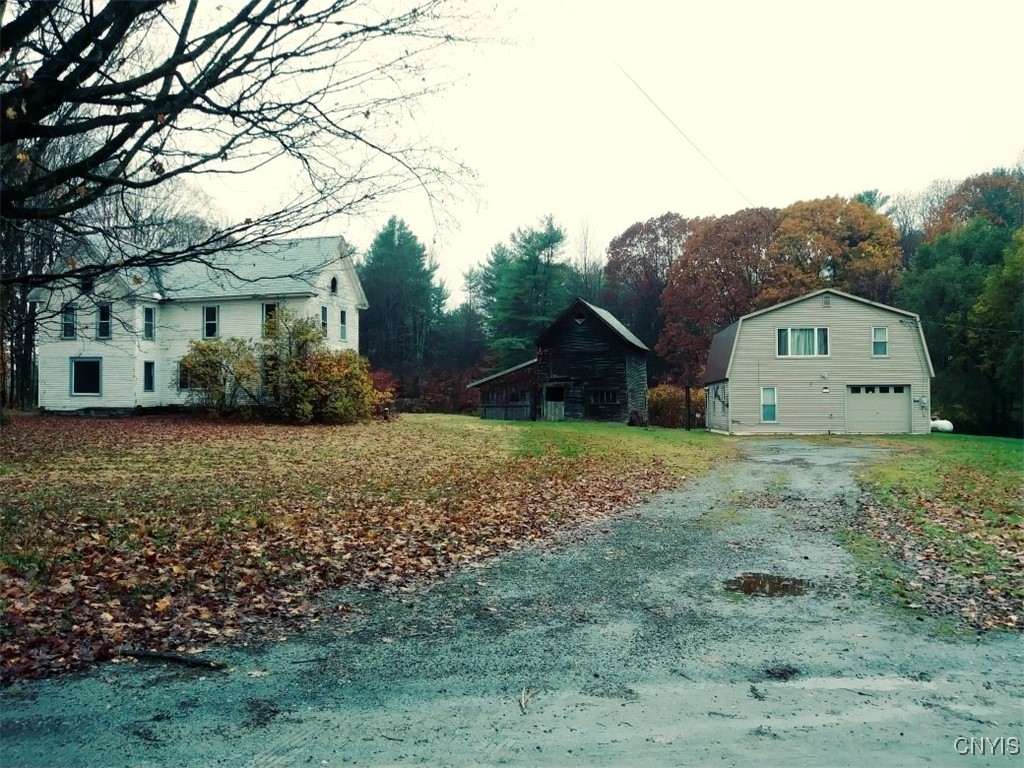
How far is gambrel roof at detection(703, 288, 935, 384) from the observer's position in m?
33.3

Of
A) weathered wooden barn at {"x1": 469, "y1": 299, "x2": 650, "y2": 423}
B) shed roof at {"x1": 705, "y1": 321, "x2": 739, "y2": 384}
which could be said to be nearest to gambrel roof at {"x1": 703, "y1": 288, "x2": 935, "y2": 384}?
shed roof at {"x1": 705, "y1": 321, "x2": 739, "y2": 384}

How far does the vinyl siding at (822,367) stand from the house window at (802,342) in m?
0.19

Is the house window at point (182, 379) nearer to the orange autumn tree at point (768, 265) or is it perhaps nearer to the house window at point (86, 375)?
the house window at point (86, 375)

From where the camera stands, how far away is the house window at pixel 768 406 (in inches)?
1340

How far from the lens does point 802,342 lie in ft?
111

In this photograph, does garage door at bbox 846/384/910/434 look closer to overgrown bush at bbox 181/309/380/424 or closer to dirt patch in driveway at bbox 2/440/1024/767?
overgrown bush at bbox 181/309/380/424

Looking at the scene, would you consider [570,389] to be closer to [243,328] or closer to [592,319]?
[592,319]

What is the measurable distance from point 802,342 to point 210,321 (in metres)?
25.1

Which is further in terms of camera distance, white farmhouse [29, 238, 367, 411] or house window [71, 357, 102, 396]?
house window [71, 357, 102, 396]

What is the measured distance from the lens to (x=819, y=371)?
110ft

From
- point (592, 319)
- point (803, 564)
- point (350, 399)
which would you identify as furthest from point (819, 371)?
point (803, 564)

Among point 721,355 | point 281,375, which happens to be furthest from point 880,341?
point 281,375

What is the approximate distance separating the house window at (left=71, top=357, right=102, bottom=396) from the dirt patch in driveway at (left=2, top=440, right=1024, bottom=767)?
102ft

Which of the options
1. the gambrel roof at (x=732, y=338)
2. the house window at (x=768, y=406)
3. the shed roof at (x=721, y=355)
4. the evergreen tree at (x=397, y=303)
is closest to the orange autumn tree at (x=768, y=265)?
the shed roof at (x=721, y=355)
